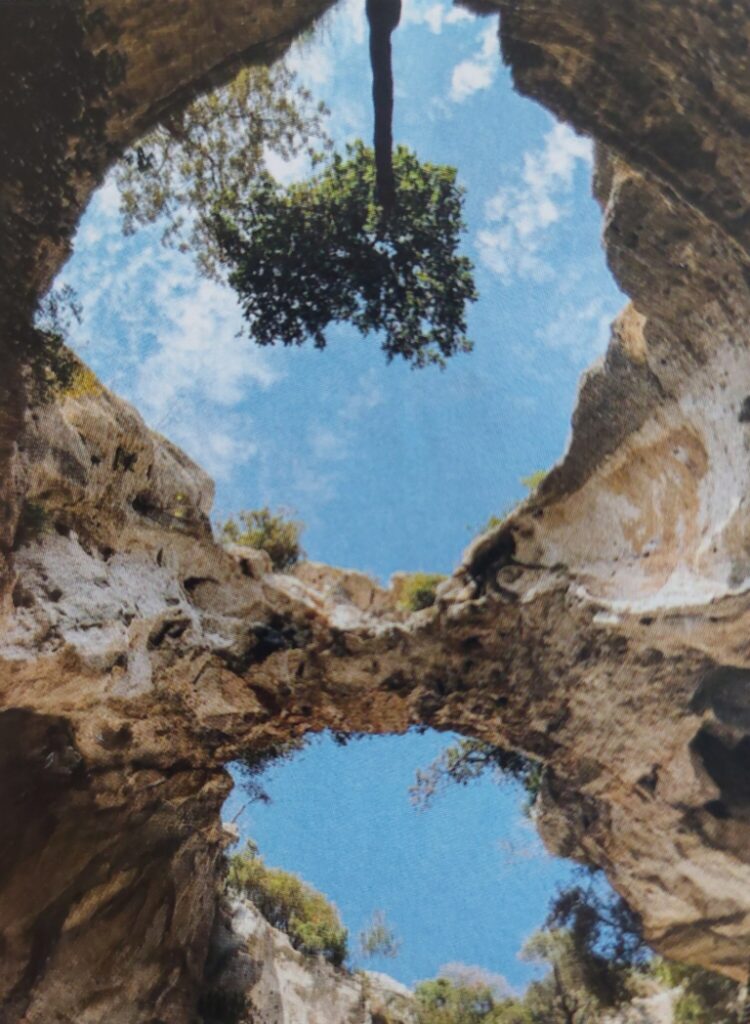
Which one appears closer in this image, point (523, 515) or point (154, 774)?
point (154, 774)

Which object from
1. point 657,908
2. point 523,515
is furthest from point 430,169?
point 657,908

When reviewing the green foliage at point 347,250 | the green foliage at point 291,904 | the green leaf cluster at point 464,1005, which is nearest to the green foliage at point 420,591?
the green foliage at point 347,250

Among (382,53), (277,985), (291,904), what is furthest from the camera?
(291,904)

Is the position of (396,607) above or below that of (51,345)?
above

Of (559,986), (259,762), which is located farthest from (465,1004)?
(259,762)

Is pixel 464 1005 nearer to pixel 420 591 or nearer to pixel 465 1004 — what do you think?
pixel 465 1004

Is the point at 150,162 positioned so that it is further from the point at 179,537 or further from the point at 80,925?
the point at 80,925

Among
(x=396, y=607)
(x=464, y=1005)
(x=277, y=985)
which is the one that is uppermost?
(x=396, y=607)
